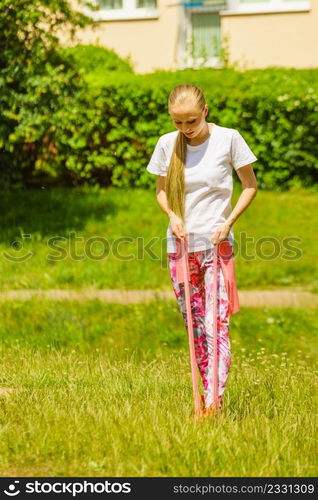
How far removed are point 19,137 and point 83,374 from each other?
5687 millimetres

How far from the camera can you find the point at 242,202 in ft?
16.5

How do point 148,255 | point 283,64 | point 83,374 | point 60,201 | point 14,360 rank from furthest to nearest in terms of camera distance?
point 283,64
point 60,201
point 148,255
point 14,360
point 83,374

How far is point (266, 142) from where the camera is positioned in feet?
42.2

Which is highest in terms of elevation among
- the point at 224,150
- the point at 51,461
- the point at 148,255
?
the point at 224,150

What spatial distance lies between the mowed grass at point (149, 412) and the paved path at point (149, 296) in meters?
0.79

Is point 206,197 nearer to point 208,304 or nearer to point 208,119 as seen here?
point 208,304

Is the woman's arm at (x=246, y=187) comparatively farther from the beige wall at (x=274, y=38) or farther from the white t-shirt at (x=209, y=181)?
the beige wall at (x=274, y=38)

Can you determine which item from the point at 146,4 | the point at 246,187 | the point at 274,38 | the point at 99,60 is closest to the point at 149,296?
the point at 246,187

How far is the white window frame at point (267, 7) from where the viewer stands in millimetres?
15969

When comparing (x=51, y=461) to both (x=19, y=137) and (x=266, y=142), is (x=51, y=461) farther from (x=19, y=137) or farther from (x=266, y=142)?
(x=266, y=142)

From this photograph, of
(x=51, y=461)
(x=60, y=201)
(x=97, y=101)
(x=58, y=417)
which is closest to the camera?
(x=51, y=461)

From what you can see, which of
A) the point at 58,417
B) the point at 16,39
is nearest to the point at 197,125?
the point at 58,417

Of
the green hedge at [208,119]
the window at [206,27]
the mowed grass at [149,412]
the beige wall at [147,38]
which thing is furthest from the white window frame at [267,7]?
the mowed grass at [149,412]

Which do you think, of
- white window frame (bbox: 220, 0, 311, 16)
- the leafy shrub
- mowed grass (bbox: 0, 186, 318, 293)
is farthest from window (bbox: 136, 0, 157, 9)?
mowed grass (bbox: 0, 186, 318, 293)
